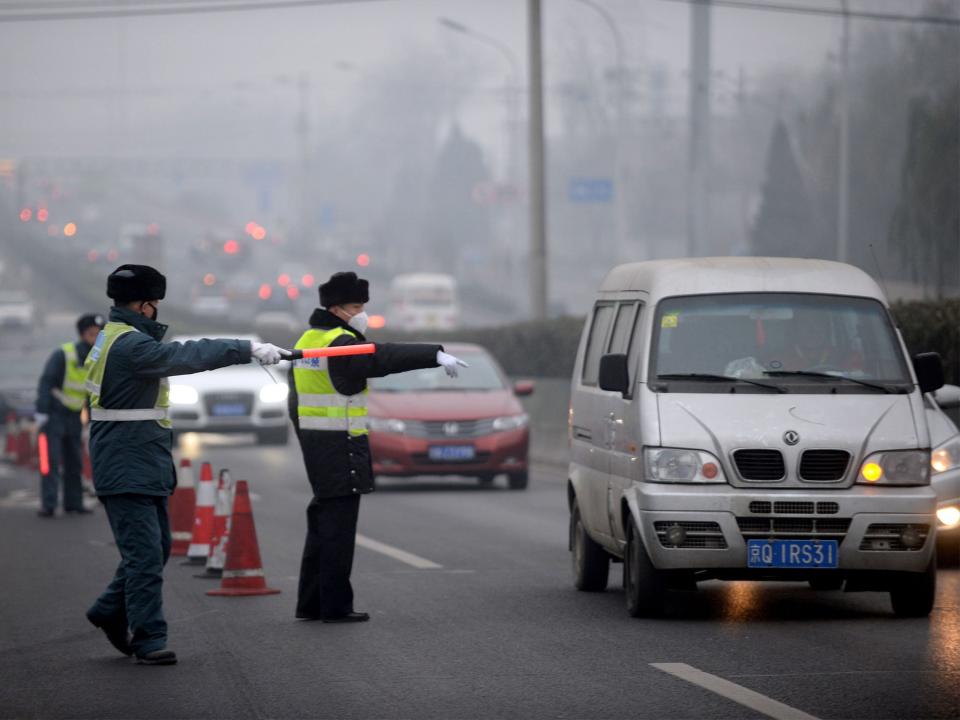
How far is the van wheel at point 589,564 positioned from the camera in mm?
12320

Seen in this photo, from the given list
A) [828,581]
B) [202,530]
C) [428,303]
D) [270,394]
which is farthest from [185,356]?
[428,303]

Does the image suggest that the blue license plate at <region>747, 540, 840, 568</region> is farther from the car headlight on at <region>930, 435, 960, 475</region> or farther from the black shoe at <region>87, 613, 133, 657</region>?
the black shoe at <region>87, 613, 133, 657</region>

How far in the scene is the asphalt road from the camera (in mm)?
8125

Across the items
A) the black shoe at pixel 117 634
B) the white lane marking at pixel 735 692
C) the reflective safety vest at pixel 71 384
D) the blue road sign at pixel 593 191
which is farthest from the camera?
the blue road sign at pixel 593 191

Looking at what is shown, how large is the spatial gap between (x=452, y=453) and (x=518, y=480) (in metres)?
1.10

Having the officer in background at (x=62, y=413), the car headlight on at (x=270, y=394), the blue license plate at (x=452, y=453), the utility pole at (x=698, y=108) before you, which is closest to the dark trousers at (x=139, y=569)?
the officer in background at (x=62, y=413)

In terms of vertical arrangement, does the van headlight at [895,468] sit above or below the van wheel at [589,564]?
above

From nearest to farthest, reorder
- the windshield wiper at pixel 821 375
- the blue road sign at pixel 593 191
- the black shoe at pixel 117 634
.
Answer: the black shoe at pixel 117 634, the windshield wiper at pixel 821 375, the blue road sign at pixel 593 191

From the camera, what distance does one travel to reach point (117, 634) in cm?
959

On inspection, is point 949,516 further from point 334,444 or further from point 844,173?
point 844,173

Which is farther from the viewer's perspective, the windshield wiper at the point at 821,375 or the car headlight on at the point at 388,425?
the car headlight on at the point at 388,425

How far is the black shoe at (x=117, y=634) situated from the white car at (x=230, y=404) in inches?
795

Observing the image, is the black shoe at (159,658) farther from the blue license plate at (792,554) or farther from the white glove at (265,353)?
the blue license plate at (792,554)

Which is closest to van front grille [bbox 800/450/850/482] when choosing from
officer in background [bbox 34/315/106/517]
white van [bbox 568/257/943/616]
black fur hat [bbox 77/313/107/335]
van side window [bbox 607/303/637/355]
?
white van [bbox 568/257/943/616]
